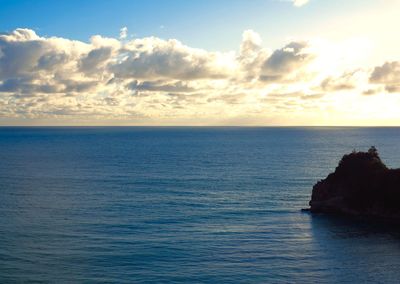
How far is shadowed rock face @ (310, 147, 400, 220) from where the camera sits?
79.4 meters

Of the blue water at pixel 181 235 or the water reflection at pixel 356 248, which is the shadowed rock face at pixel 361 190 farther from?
the blue water at pixel 181 235

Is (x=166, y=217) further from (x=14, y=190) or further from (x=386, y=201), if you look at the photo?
(x=14, y=190)

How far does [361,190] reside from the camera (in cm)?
8238

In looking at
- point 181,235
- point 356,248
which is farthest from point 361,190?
point 181,235

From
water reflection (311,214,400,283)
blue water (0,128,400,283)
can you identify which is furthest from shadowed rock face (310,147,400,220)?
blue water (0,128,400,283)

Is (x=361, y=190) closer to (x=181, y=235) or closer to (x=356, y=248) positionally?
(x=356, y=248)

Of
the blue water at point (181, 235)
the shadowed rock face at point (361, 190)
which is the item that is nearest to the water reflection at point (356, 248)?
the blue water at point (181, 235)

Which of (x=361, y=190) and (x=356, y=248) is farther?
(x=361, y=190)

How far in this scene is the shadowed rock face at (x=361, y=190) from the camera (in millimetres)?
79438

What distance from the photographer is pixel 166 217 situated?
7650 centimetres

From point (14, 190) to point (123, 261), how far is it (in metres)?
57.0

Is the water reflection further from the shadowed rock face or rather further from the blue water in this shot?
the shadowed rock face

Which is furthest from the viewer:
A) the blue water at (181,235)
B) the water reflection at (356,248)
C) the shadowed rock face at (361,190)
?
the shadowed rock face at (361,190)

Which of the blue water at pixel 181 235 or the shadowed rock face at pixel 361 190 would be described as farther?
the shadowed rock face at pixel 361 190
